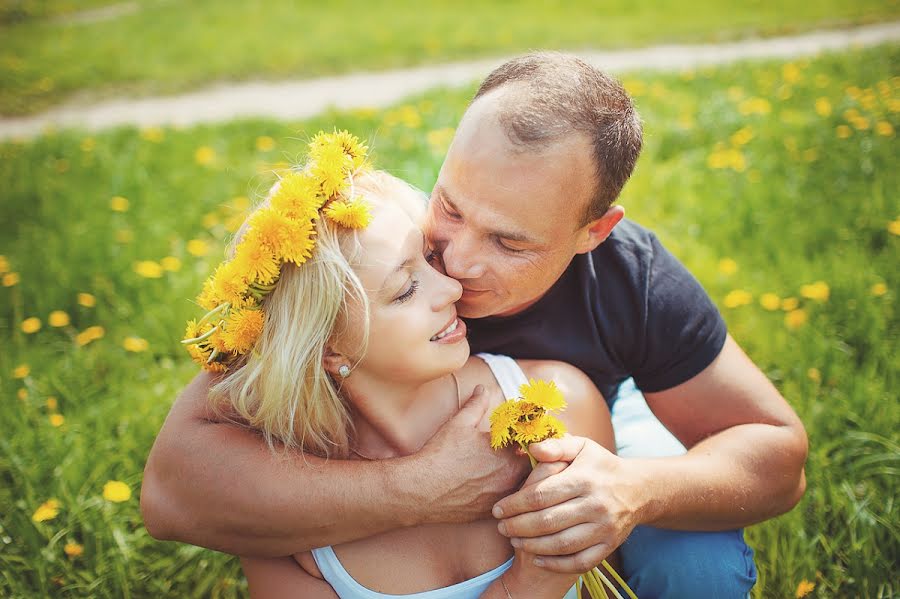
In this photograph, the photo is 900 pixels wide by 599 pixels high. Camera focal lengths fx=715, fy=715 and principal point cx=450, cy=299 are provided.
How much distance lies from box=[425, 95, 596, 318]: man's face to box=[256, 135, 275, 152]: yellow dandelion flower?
Result: 3.47 metres

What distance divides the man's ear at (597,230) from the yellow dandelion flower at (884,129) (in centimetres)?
327

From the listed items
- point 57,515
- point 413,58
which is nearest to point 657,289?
point 57,515

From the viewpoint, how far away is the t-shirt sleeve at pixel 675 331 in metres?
2.08

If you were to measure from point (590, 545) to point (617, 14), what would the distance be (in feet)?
31.6

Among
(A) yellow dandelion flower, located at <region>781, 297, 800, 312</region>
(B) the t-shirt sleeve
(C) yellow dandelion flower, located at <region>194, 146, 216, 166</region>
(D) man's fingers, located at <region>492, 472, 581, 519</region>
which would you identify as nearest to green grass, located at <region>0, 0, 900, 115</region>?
(C) yellow dandelion flower, located at <region>194, 146, 216, 166</region>

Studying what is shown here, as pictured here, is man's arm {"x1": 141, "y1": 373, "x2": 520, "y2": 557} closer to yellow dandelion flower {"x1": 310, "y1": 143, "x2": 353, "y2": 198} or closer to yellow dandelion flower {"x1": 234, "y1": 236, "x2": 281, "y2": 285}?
yellow dandelion flower {"x1": 234, "y1": 236, "x2": 281, "y2": 285}

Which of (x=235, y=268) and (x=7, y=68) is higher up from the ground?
(x=235, y=268)

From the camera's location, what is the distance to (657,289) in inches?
82.9

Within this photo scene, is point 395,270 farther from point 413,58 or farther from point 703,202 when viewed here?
point 413,58

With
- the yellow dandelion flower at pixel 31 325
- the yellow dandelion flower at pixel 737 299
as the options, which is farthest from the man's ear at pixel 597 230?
the yellow dandelion flower at pixel 31 325

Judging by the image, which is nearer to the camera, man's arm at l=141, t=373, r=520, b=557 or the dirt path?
man's arm at l=141, t=373, r=520, b=557

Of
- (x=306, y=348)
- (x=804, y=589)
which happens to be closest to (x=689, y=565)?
(x=804, y=589)

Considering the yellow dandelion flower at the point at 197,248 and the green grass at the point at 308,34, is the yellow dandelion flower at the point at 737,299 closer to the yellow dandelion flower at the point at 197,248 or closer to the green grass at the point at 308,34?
the yellow dandelion flower at the point at 197,248

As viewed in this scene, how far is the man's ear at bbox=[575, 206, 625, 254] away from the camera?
197cm
